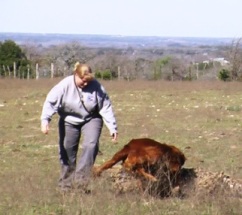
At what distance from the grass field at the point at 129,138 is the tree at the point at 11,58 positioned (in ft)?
44.8

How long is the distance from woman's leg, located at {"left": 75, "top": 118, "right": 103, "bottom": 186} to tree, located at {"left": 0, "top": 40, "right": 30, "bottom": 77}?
39066 millimetres

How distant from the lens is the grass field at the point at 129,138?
652 centimetres

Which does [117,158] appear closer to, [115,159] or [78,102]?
[115,159]

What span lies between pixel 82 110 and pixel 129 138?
6.69 m

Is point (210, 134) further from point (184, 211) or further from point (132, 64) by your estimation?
point (132, 64)

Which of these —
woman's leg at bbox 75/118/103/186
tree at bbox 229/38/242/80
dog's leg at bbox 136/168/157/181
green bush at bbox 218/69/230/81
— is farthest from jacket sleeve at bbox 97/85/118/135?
green bush at bbox 218/69/230/81

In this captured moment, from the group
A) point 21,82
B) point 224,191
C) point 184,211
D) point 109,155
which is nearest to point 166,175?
point 224,191

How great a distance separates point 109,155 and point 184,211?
610 centimetres

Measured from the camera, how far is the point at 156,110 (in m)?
20.5

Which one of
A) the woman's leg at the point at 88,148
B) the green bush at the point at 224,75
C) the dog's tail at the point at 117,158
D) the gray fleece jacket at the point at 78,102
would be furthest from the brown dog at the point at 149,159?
the green bush at the point at 224,75

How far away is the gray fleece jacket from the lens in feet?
26.2

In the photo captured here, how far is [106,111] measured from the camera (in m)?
8.10

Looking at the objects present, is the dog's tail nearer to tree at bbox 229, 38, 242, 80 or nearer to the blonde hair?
the blonde hair

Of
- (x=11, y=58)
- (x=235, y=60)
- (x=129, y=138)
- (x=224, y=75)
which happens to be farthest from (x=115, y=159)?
(x=11, y=58)
